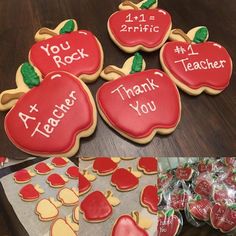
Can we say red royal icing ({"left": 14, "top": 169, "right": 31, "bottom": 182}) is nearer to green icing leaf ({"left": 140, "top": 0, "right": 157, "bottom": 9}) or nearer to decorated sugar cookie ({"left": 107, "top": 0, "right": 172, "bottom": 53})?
decorated sugar cookie ({"left": 107, "top": 0, "right": 172, "bottom": 53})

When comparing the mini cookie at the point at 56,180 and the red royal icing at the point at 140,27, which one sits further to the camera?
the red royal icing at the point at 140,27

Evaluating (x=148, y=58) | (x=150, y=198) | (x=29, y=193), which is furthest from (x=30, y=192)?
(x=148, y=58)

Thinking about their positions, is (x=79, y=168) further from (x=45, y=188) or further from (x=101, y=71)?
(x=101, y=71)

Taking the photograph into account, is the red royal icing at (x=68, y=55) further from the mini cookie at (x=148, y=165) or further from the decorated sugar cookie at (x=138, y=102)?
the mini cookie at (x=148, y=165)

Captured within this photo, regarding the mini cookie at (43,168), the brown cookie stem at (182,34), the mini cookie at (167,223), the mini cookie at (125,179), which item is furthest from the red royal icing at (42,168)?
Result: the brown cookie stem at (182,34)

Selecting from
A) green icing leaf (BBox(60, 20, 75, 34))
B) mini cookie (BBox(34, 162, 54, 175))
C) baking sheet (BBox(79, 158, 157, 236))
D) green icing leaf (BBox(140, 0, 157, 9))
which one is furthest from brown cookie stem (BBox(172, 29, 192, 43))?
mini cookie (BBox(34, 162, 54, 175))

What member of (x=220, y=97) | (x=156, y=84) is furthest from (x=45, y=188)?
(x=220, y=97)
